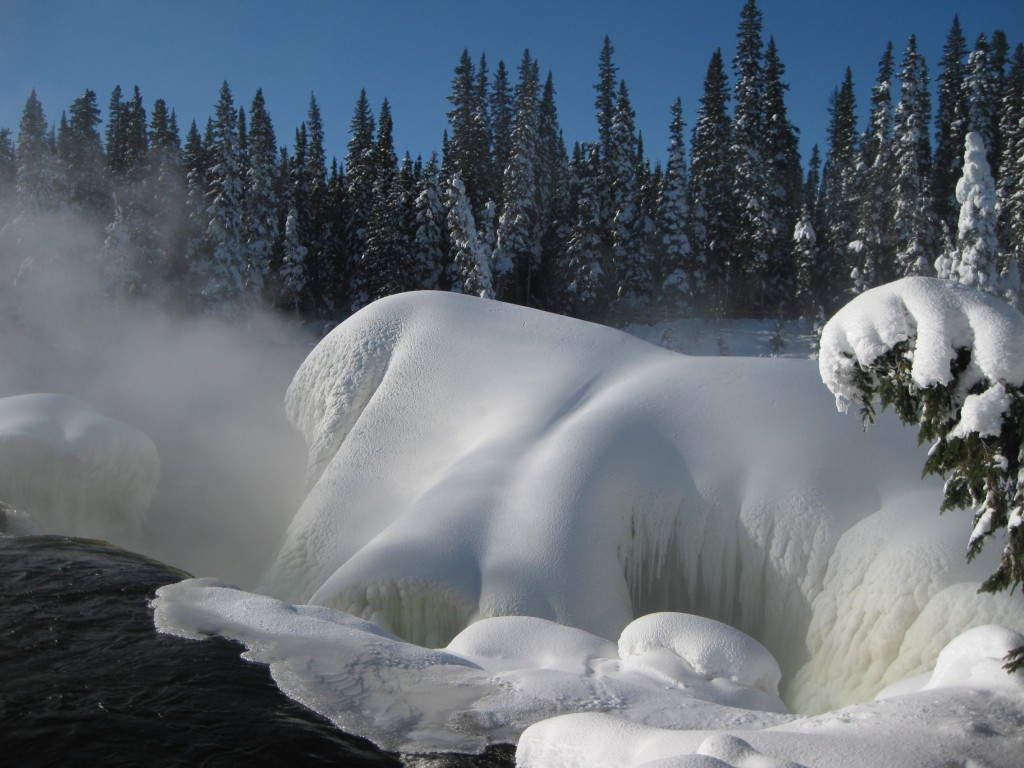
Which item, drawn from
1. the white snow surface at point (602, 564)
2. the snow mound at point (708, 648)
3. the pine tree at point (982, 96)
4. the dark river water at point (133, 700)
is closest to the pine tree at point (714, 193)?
the pine tree at point (982, 96)

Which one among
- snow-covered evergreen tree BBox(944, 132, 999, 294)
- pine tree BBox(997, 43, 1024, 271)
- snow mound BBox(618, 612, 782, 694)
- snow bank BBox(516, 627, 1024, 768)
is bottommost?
snow mound BBox(618, 612, 782, 694)

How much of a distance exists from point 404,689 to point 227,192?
110 ft

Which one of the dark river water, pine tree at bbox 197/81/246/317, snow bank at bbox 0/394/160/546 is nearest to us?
the dark river water

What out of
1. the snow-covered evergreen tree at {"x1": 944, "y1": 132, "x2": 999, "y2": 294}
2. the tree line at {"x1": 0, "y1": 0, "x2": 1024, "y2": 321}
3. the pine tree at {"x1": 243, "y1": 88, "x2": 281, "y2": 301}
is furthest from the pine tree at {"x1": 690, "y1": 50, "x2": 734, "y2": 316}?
the pine tree at {"x1": 243, "y1": 88, "x2": 281, "y2": 301}

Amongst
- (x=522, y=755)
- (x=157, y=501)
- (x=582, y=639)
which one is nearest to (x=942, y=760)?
(x=522, y=755)

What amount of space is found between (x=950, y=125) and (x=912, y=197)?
12.4 metres

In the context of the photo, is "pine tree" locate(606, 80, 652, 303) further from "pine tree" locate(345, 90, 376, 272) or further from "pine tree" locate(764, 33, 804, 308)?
"pine tree" locate(345, 90, 376, 272)

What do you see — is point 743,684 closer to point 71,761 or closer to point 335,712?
point 335,712

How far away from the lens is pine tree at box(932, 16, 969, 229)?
127 feet

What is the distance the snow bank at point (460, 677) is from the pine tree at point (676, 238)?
3147cm

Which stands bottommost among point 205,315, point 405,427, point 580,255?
point 405,427

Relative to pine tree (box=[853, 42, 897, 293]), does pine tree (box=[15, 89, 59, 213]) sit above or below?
above

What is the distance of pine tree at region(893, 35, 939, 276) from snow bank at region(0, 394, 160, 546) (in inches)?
1011

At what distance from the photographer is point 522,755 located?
14.8 ft
